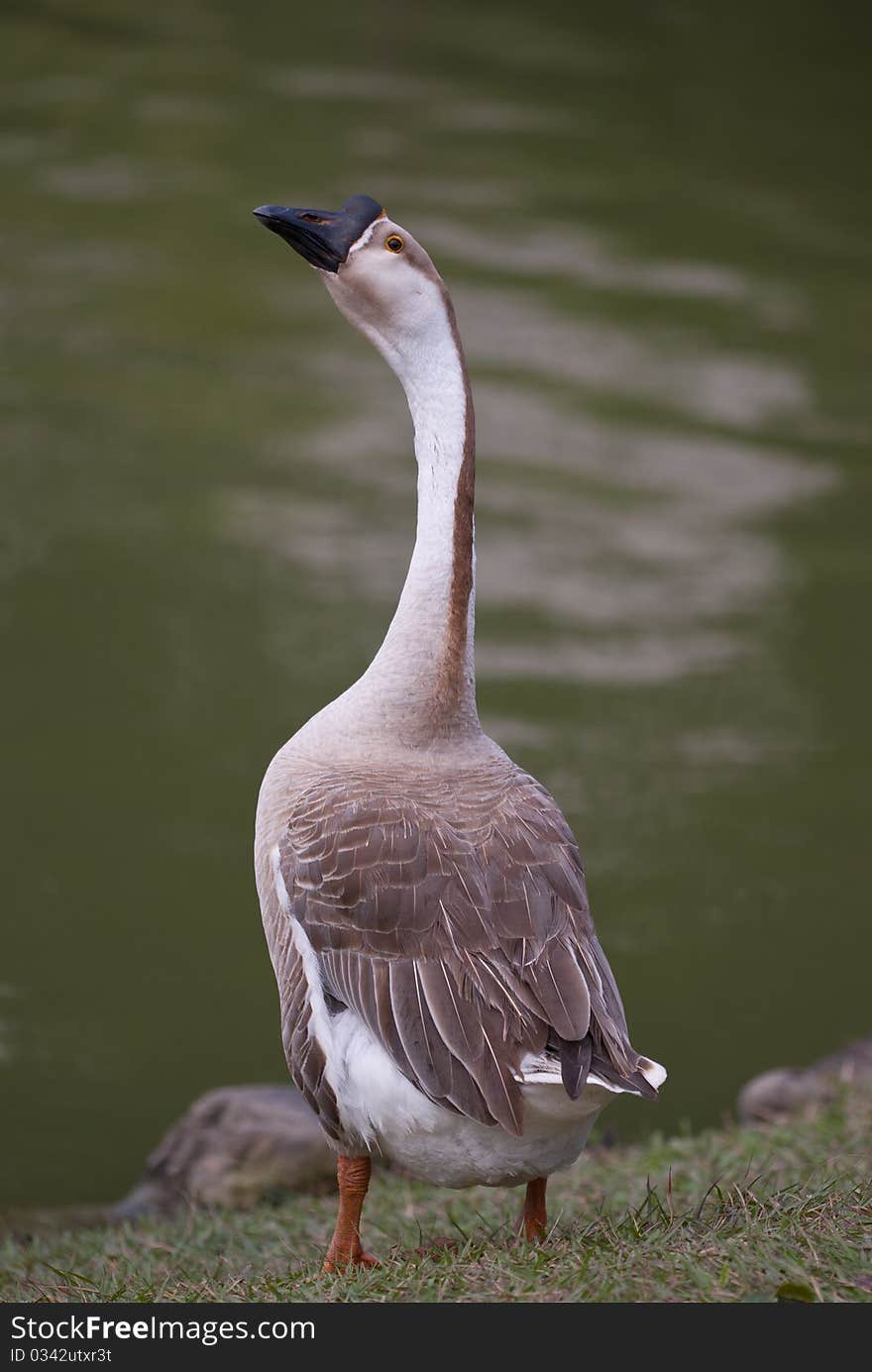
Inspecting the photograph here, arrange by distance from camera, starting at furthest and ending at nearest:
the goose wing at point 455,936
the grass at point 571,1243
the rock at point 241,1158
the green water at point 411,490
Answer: the green water at point 411,490 < the rock at point 241,1158 < the goose wing at point 455,936 < the grass at point 571,1243

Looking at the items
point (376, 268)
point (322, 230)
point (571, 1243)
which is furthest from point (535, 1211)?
point (322, 230)

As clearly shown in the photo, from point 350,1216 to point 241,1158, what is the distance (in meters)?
2.04

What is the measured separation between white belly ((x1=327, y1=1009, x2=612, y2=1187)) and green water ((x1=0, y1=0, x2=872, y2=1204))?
3.12 meters

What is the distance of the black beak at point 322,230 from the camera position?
388cm

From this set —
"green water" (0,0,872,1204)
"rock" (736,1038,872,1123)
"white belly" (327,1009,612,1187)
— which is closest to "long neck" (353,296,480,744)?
"white belly" (327,1009,612,1187)

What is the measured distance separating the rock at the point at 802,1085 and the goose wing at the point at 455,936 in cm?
268

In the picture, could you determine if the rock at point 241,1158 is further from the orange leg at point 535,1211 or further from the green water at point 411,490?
the orange leg at point 535,1211

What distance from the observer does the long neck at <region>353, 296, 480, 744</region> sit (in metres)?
3.86

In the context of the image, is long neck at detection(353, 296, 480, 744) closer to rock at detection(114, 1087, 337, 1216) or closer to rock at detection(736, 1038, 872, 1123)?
rock at detection(114, 1087, 337, 1216)

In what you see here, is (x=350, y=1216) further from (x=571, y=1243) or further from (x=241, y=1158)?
(x=241, y=1158)

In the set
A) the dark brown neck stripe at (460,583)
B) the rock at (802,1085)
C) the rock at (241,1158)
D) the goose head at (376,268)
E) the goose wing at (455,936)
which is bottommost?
the rock at (241,1158)

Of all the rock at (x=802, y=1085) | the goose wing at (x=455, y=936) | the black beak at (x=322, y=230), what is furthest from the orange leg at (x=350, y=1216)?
the rock at (x=802, y=1085)

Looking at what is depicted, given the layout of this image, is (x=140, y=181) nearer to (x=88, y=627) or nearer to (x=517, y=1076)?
(x=88, y=627)

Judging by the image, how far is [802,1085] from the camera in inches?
237
